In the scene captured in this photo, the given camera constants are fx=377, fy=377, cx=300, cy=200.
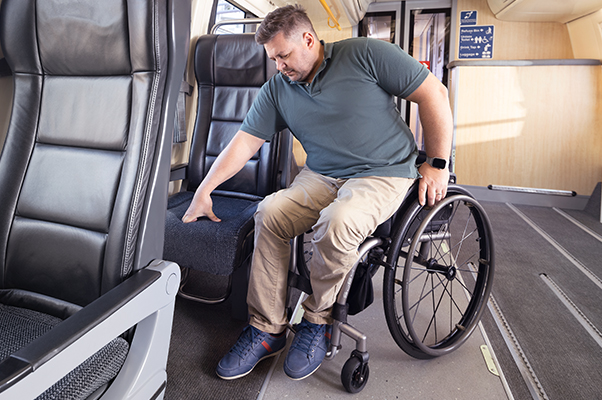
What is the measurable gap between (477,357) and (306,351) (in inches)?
30.0

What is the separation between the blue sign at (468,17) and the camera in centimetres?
486

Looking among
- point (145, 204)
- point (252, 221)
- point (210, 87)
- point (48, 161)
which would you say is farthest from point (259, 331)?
point (210, 87)

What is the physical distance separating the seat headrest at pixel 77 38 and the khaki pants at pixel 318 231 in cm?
76

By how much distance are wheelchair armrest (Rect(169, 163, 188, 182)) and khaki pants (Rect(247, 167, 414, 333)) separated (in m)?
0.83

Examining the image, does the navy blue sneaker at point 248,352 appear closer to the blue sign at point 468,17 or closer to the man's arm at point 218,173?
the man's arm at point 218,173

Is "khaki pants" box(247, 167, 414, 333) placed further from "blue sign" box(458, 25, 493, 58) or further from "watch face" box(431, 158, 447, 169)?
"blue sign" box(458, 25, 493, 58)

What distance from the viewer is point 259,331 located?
1538 mm

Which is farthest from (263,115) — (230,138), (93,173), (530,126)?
(530,126)

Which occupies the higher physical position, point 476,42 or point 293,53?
point 476,42

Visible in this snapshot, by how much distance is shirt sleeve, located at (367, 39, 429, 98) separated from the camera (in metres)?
1.47

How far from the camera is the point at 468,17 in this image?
4895 mm

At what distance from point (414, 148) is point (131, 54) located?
116 cm

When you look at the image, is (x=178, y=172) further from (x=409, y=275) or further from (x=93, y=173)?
(x=409, y=275)

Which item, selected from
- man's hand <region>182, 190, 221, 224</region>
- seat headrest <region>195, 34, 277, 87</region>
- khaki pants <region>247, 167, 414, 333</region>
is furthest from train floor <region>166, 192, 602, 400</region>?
seat headrest <region>195, 34, 277, 87</region>
